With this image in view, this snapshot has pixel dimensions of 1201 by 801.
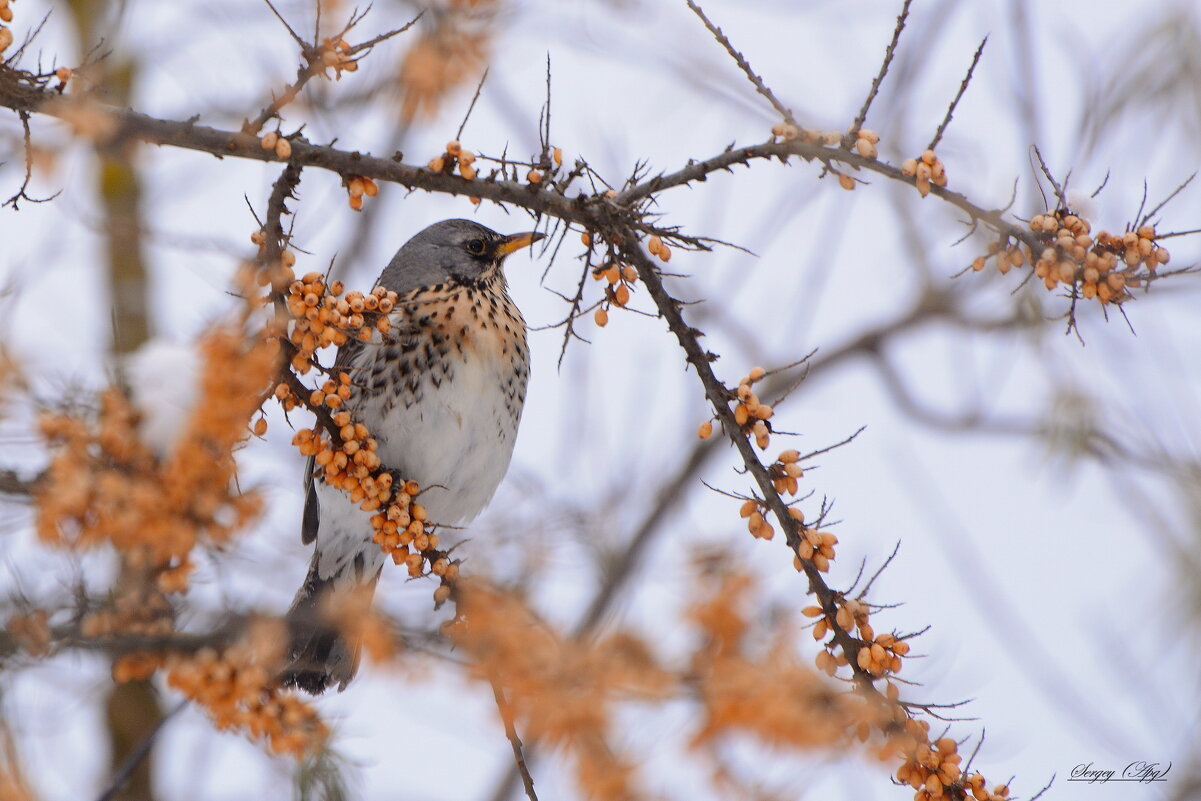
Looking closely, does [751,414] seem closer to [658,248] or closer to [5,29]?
[658,248]

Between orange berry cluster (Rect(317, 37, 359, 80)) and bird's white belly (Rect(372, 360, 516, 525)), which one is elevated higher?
bird's white belly (Rect(372, 360, 516, 525))

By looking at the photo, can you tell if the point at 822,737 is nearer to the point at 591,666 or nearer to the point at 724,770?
the point at 724,770

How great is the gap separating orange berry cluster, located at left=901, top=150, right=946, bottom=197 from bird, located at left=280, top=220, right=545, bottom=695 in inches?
79.5

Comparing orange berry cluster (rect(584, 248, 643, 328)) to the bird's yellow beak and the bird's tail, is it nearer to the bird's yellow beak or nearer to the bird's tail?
the bird's tail

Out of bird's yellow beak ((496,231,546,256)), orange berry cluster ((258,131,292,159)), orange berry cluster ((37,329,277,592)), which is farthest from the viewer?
bird's yellow beak ((496,231,546,256))

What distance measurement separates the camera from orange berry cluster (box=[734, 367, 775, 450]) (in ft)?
8.28

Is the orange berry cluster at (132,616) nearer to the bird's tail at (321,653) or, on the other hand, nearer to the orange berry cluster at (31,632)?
the orange berry cluster at (31,632)

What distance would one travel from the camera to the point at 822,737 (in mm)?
1652

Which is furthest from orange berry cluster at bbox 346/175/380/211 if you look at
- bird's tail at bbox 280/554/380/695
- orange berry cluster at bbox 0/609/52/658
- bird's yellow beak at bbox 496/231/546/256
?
bird's yellow beak at bbox 496/231/546/256

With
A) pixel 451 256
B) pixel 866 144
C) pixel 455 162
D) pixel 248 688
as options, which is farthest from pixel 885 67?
pixel 451 256

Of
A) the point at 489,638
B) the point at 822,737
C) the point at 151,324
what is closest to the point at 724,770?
the point at 822,737

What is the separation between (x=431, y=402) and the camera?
413 cm

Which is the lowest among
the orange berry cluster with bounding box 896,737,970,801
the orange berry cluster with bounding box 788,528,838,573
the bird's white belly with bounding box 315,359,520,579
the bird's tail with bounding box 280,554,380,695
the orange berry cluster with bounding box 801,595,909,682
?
the orange berry cluster with bounding box 896,737,970,801

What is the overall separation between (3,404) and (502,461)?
257cm
